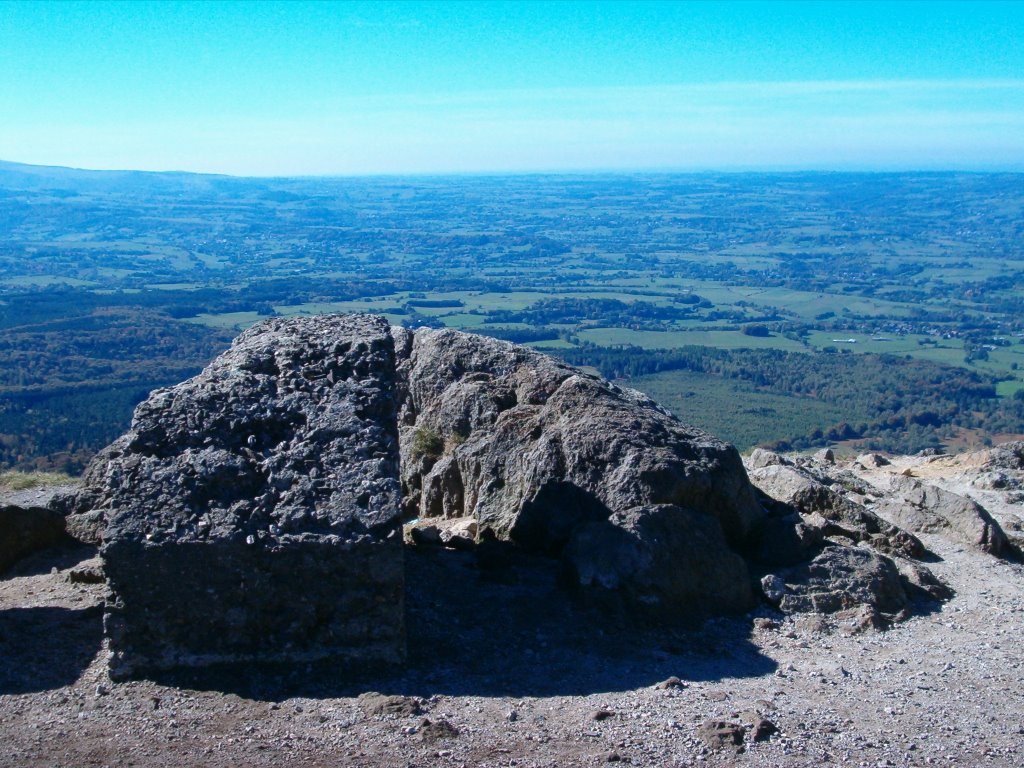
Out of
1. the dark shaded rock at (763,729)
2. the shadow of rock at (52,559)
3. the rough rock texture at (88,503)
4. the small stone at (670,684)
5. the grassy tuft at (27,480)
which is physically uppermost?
the rough rock texture at (88,503)

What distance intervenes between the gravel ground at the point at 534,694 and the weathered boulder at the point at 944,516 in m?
2.69

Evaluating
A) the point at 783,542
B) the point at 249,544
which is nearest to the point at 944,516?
the point at 783,542

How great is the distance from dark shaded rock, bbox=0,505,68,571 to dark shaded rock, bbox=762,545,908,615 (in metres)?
8.36

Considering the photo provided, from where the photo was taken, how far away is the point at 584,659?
844 cm

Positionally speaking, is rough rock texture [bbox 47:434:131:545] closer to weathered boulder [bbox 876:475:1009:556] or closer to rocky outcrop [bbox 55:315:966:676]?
rocky outcrop [bbox 55:315:966:676]

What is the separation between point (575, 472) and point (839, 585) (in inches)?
122

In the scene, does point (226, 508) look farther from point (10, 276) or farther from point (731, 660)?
point (10, 276)

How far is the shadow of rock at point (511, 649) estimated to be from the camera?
7727mm

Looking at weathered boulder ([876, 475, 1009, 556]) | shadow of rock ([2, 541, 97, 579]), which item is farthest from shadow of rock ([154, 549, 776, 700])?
weathered boulder ([876, 475, 1009, 556])

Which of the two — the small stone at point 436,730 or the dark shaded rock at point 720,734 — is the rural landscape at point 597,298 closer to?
the small stone at point 436,730

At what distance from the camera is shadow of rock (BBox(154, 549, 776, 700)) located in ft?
25.3

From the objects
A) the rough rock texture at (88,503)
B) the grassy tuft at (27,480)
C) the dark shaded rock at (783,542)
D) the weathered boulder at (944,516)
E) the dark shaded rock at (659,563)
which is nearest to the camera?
the dark shaded rock at (659,563)

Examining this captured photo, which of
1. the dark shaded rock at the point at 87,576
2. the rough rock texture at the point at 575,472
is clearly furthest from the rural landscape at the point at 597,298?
the dark shaded rock at the point at 87,576

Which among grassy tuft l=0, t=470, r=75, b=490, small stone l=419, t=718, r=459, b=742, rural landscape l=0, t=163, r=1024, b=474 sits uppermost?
small stone l=419, t=718, r=459, b=742
